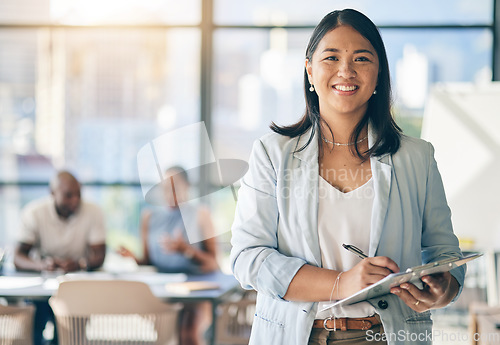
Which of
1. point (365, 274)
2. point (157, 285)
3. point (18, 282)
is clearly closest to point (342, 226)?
point (365, 274)

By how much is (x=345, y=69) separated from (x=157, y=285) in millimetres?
2484

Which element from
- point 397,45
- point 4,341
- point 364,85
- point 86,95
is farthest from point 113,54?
point 364,85

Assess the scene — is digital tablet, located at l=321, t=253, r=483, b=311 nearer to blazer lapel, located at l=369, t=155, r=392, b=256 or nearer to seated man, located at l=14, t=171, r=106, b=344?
blazer lapel, located at l=369, t=155, r=392, b=256

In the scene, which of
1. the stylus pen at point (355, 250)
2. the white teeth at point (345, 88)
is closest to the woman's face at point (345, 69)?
the white teeth at point (345, 88)

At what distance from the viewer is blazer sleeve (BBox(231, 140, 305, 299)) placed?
1291mm

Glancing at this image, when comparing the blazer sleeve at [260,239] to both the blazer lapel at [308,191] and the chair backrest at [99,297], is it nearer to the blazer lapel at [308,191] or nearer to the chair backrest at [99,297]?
the blazer lapel at [308,191]

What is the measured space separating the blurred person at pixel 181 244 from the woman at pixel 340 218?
260 cm

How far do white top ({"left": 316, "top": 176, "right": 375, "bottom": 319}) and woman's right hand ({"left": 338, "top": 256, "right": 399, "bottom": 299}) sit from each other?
3.2 inches

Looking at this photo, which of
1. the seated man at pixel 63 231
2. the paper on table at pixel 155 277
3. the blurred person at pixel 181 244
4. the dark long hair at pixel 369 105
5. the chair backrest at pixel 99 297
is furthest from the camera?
the seated man at pixel 63 231

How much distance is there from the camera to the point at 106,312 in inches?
118

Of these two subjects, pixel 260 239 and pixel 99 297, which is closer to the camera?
pixel 260 239

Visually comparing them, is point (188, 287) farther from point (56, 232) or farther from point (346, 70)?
point (346, 70)

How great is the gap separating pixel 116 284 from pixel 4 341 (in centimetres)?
87

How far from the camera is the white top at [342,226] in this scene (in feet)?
4.36
